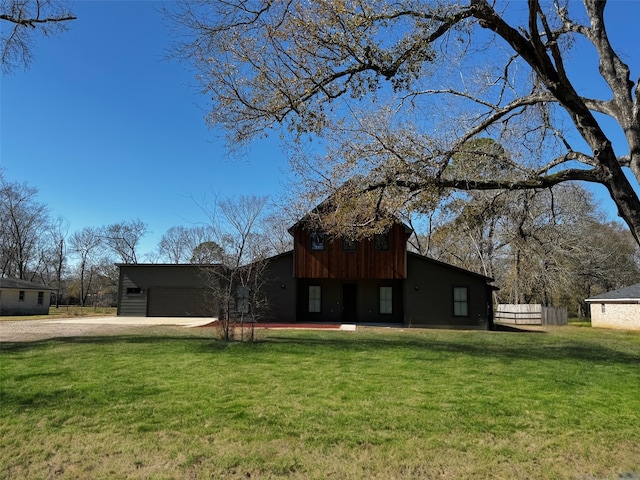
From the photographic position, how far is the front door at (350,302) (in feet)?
76.0

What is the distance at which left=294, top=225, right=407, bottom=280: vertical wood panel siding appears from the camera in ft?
70.6

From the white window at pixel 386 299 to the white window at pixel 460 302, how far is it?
128 inches

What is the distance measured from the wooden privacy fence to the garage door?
1826 centimetres

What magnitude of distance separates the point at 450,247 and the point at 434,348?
74.6ft

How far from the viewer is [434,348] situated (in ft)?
42.0

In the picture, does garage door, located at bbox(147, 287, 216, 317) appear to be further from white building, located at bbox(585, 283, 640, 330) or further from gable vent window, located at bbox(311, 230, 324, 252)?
white building, located at bbox(585, 283, 640, 330)

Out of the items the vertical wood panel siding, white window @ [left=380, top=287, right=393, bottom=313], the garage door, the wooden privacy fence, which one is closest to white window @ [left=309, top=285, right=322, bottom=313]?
the vertical wood panel siding

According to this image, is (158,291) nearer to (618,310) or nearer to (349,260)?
(349,260)

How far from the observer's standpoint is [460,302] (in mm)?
21469

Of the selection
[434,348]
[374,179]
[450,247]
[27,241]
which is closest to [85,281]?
[27,241]

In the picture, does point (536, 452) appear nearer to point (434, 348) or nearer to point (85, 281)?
point (434, 348)

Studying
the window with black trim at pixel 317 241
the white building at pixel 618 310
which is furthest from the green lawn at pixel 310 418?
the white building at pixel 618 310

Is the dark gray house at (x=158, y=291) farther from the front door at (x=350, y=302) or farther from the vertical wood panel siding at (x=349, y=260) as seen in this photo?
the front door at (x=350, y=302)

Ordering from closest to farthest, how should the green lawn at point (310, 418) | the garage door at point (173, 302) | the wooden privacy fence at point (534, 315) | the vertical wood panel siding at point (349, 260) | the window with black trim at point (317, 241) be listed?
the green lawn at point (310, 418) < the vertical wood panel siding at point (349, 260) < the window with black trim at point (317, 241) < the wooden privacy fence at point (534, 315) < the garage door at point (173, 302)
